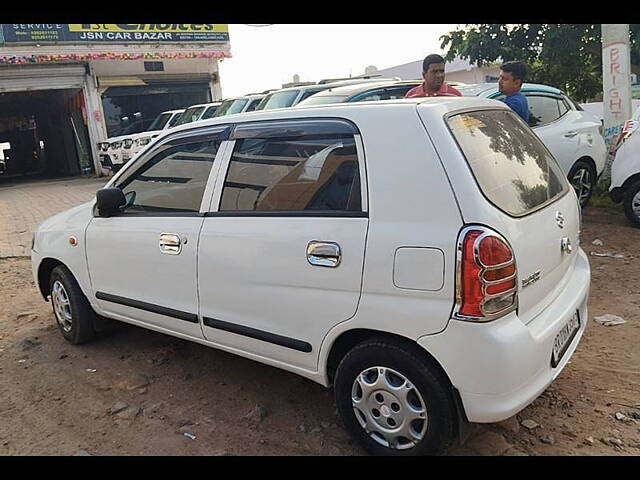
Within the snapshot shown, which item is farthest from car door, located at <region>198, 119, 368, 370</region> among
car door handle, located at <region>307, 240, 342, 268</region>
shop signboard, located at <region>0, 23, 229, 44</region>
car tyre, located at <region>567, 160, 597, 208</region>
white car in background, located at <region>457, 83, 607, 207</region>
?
shop signboard, located at <region>0, 23, 229, 44</region>

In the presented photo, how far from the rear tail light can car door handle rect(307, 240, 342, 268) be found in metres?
0.59

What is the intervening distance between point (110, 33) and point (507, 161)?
18.2m

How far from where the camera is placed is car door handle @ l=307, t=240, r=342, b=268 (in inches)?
106

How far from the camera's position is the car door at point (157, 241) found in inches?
134

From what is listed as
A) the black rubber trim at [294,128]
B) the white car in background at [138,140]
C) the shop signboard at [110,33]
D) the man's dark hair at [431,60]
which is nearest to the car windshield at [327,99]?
the man's dark hair at [431,60]

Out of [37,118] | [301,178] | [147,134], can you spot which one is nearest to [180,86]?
[147,134]

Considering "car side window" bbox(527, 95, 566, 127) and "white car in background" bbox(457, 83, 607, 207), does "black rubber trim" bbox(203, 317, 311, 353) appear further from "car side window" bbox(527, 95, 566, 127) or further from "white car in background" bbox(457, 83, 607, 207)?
"car side window" bbox(527, 95, 566, 127)

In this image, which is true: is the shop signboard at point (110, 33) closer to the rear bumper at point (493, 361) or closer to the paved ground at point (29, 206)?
the paved ground at point (29, 206)

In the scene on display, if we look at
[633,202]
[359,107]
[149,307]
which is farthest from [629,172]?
[149,307]

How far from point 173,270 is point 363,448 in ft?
4.97

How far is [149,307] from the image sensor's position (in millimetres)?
3705

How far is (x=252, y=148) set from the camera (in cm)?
322

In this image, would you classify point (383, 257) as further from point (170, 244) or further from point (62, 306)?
point (62, 306)
